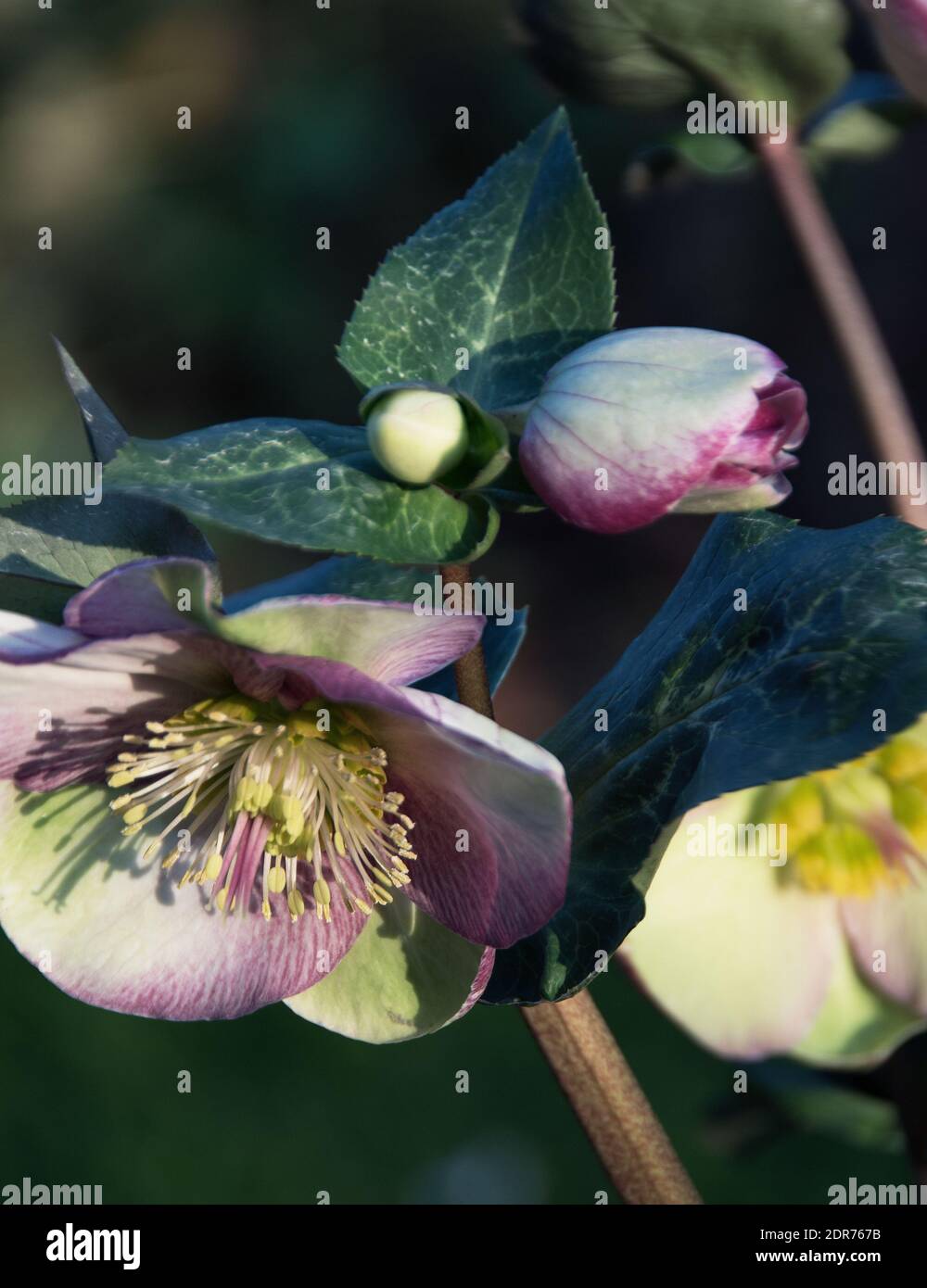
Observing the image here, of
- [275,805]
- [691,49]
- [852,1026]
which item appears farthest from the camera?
[691,49]

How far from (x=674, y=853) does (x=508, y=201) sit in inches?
10.2

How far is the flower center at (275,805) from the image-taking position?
19.6 inches

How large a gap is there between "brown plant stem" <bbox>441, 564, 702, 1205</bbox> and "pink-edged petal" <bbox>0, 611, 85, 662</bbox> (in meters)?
0.13

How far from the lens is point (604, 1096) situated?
0.50m

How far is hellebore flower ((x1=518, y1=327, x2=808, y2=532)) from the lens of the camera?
1.39 ft

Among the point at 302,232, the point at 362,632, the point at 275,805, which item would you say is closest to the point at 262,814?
the point at 275,805

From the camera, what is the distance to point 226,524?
42cm

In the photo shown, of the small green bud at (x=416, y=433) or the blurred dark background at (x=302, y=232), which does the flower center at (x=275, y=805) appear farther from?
the blurred dark background at (x=302, y=232)

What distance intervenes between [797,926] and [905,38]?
360 millimetres

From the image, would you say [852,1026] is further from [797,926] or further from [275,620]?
[275,620]

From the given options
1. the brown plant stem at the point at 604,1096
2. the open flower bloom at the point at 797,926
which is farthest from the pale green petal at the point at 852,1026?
the brown plant stem at the point at 604,1096

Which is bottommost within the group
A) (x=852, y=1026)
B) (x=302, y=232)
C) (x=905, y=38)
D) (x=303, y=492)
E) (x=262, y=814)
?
(x=852, y=1026)

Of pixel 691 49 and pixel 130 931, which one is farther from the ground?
pixel 691 49
